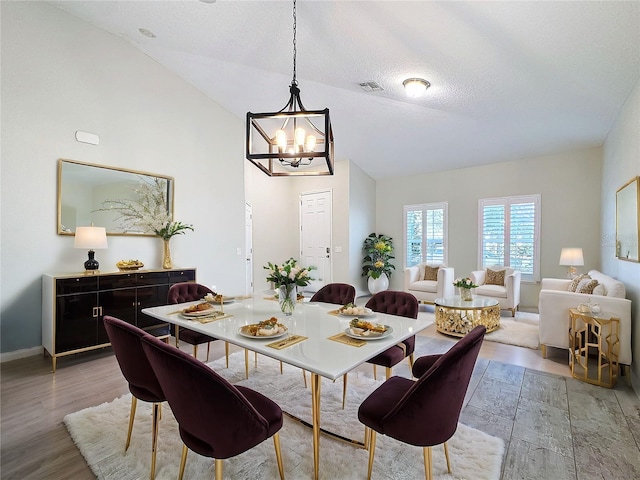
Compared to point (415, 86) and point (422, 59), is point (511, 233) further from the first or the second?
point (422, 59)

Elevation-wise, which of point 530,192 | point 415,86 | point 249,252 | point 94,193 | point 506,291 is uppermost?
point 415,86

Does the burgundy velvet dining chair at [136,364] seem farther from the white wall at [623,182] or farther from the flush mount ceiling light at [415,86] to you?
the flush mount ceiling light at [415,86]

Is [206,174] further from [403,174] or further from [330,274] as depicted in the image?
[403,174]

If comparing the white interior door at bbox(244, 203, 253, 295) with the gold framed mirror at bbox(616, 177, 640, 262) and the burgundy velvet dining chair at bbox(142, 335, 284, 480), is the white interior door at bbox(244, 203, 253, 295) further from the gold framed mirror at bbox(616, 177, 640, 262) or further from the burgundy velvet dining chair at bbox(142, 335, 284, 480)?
the gold framed mirror at bbox(616, 177, 640, 262)

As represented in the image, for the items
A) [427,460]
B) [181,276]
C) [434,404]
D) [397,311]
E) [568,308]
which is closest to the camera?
[434,404]

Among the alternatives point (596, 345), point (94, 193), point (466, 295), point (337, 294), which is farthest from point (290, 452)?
point (94, 193)

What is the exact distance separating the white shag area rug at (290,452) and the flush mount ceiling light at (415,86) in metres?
3.39

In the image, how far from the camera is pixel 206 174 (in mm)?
5113

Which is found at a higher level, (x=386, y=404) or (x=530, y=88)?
(x=530, y=88)

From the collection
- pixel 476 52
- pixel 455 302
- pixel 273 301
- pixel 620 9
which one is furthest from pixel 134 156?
pixel 620 9

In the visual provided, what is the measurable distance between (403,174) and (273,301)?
538 cm

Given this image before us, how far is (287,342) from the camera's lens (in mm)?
1678

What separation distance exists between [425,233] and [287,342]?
236 inches

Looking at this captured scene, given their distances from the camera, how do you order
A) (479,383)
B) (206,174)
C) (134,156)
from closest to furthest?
(479,383) → (134,156) → (206,174)
